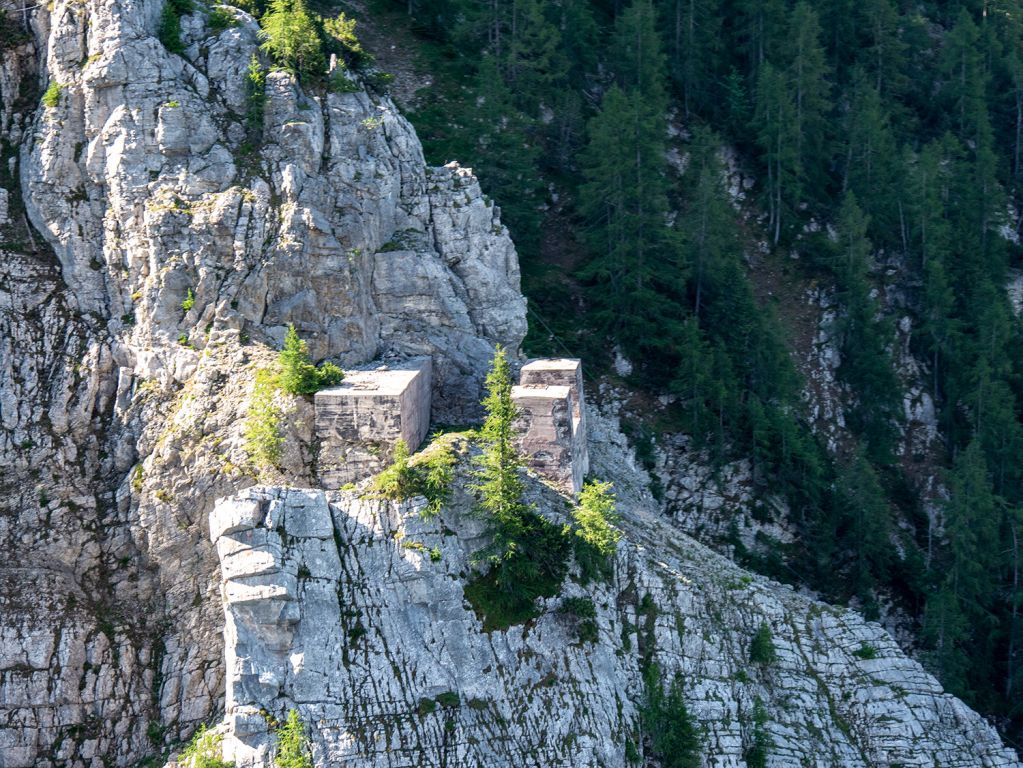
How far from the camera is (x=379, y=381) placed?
38.3m

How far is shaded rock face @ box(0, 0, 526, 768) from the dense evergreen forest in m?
11.9

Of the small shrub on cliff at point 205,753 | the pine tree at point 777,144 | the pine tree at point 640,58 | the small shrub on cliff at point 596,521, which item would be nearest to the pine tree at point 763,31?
the pine tree at point 777,144

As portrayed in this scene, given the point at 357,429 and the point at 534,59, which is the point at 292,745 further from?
the point at 534,59

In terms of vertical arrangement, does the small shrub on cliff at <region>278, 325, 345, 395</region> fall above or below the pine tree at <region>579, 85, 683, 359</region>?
below

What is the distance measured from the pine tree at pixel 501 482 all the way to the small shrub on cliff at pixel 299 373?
4.26 m

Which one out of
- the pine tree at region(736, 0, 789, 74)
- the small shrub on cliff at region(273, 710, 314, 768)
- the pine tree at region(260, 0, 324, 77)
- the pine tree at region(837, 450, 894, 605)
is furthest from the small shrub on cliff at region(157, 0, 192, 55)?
the pine tree at region(736, 0, 789, 74)

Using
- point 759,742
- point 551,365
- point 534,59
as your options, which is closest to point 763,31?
point 534,59

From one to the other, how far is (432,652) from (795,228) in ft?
111

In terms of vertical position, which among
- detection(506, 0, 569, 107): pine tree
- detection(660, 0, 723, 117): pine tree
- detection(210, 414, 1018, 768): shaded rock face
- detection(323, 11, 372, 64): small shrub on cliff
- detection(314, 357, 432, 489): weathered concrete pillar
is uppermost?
detection(660, 0, 723, 117): pine tree

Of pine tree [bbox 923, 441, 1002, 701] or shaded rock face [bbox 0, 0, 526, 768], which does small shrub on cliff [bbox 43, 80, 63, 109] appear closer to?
shaded rock face [bbox 0, 0, 526, 768]

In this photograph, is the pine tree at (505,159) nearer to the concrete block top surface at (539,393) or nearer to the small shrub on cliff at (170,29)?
the small shrub on cliff at (170,29)

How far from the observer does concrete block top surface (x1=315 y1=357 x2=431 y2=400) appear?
1462 inches

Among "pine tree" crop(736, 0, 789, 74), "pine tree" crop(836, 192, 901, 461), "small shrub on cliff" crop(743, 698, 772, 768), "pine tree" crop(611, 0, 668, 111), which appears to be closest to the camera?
"small shrub on cliff" crop(743, 698, 772, 768)

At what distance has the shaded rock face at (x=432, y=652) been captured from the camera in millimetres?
34250
